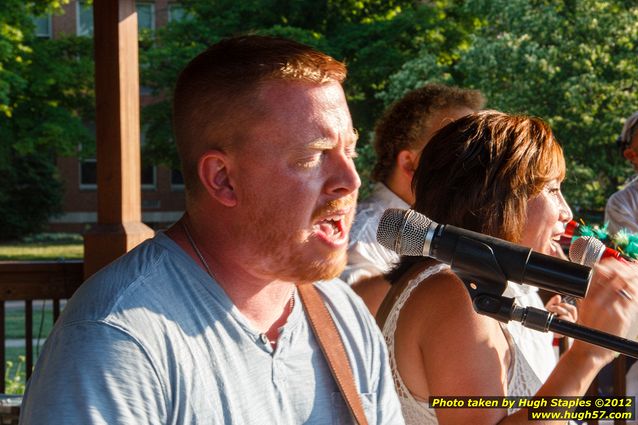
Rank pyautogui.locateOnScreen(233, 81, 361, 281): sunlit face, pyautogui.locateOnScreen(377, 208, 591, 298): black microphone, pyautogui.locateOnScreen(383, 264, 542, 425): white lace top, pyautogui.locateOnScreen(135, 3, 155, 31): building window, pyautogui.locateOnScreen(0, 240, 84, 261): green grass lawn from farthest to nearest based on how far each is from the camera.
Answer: pyautogui.locateOnScreen(135, 3, 155, 31): building window, pyautogui.locateOnScreen(0, 240, 84, 261): green grass lawn, pyautogui.locateOnScreen(383, 264, 542, 425): white lace top, pyautogui.locateOnScreen(233, 81, 361, 281): sunlit face, pyautogui.locateOnScreen(377, 208, 591, 298): black microphone

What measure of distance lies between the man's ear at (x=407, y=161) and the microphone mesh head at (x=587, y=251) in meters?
1.99

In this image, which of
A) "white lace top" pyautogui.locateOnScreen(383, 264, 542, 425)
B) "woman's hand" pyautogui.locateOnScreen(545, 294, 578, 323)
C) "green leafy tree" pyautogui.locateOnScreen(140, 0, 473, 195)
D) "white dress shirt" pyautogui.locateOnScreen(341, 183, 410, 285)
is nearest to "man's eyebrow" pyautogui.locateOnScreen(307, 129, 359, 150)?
"white lace top" pyautogui.locateOnScreen(383, 264, 542, 425)

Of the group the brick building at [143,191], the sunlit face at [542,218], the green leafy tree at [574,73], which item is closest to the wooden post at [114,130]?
the sunlit face at [542,218]

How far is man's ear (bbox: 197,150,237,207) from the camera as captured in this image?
173cm

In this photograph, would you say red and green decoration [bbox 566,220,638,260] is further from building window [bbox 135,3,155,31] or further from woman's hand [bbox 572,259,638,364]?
building window [bbox 135,3,155,31]

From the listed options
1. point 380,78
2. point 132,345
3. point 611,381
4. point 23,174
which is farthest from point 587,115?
point 23,174

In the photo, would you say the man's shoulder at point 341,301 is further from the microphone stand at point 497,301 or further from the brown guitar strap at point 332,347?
the microphone stand at point 497,301

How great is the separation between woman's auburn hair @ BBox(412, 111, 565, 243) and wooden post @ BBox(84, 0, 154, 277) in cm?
239

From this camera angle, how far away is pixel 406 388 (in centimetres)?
237

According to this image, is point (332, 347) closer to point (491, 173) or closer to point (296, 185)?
point (296, 185)

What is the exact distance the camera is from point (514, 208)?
238 cm

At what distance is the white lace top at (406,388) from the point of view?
2289 mm

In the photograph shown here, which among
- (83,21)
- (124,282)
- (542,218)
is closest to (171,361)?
(124,282)

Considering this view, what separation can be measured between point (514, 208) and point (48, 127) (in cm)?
2297
